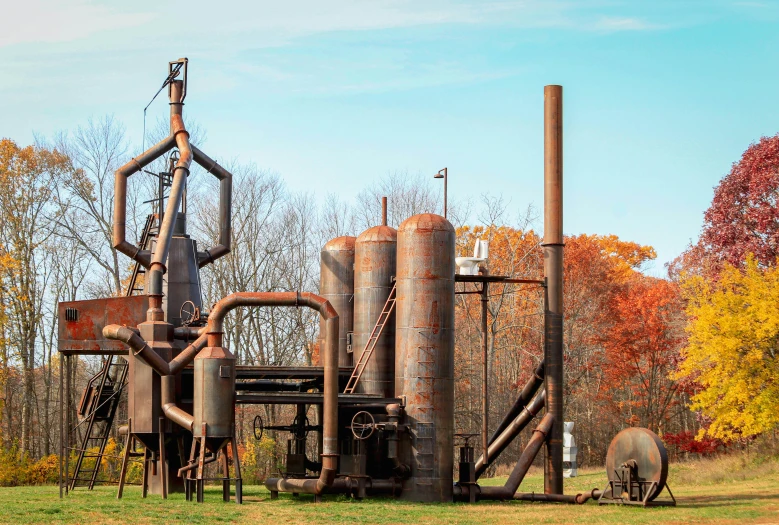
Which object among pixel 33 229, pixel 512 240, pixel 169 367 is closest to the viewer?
pixel 169 367

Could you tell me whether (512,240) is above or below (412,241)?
above

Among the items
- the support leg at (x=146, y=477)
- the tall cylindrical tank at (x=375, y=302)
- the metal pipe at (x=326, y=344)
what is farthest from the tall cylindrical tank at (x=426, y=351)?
the support leg at (x=146, y=477)

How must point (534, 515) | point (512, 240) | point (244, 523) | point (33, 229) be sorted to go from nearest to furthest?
point (244, 523)
point (534, 515)
point (33, 229)
point (512, 240)

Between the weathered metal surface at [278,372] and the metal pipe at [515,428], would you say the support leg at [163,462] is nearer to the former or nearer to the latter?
the weathered metal surface at [278,372]

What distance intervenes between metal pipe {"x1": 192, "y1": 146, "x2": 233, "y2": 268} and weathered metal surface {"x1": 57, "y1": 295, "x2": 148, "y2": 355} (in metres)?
3.25

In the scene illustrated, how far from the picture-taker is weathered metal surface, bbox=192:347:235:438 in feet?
78.6

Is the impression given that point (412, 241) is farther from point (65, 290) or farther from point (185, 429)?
point (65, 290)

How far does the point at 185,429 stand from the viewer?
26625 mm

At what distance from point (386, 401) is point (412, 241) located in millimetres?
4117

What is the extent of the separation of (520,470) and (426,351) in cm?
425

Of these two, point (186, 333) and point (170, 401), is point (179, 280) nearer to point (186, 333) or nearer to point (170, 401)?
point (186, 333)

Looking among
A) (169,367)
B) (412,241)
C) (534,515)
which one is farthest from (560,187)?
(169,367)

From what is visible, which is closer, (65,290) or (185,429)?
(185,429)

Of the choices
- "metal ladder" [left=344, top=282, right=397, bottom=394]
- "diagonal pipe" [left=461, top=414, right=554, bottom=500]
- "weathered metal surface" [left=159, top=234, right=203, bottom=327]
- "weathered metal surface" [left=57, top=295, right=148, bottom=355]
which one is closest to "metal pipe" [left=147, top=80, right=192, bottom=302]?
"weathered metal surface" [left=57, top=295, right=148, bottom=355]
